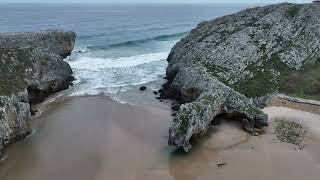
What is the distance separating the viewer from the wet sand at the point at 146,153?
105 ft

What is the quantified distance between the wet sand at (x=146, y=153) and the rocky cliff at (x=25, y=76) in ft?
7.02

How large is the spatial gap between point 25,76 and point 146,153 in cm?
2283

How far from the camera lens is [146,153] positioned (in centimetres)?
3588

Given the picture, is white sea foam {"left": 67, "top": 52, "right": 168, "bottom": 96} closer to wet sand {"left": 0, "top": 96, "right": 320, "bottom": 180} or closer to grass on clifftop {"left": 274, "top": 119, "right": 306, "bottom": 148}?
wet sand {"left": 0, "top": 96, "right": 320, "bottom": 180}

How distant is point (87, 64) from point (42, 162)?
127 feet

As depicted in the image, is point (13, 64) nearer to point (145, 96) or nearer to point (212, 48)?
point (145, 96)

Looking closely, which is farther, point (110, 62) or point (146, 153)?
point (110, 62)

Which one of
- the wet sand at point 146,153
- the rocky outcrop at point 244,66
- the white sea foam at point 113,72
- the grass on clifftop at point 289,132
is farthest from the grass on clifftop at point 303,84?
the white sea foam at point 113,72

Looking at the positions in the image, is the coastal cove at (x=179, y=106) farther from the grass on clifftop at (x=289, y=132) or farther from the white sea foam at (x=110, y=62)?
the white sea foam at (x=110, y=62)

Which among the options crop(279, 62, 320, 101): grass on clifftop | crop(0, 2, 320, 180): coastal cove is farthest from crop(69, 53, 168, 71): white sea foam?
crop(279, 62, 320, 101): grass on clifftop

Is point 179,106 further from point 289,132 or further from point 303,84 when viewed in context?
point 303,84

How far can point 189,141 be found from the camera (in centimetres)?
3678

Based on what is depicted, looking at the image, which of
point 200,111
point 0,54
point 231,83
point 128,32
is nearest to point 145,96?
point 231,83

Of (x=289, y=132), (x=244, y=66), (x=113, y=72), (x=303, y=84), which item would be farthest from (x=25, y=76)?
(x=303, y=84)
